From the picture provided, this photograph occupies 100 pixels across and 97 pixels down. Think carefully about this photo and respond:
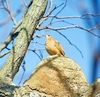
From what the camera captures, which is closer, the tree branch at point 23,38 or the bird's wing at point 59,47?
the bird's wing at point 59,47

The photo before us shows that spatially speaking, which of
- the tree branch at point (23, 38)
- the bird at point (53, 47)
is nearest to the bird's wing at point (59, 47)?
the bird at point (53, 47)

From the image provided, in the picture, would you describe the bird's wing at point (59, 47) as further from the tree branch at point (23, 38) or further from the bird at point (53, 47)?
the tree branch at point (23, 38)

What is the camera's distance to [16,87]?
2281mm

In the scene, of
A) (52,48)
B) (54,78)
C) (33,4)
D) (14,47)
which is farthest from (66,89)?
(33,4)

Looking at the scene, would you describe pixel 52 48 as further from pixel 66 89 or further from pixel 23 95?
pixel 23 95

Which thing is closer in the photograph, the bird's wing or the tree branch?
the bird's wing

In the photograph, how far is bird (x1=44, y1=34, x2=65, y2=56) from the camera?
9.85 ft

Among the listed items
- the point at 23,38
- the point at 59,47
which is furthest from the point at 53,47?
the point at 23,38

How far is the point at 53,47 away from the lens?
3.03 metres

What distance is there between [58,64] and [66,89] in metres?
0.26

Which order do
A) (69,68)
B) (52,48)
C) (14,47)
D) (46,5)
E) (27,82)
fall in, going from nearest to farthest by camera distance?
(27,82)
(69,68)
(52,48)
(14,47)
(46,5)

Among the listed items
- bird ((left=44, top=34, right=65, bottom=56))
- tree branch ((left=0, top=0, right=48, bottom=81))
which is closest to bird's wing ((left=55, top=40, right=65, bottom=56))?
bird ((left=44, top=34, right=65, bottom=56))

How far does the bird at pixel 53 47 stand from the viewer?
3002 mm

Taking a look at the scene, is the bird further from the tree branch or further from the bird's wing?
the tree branch
